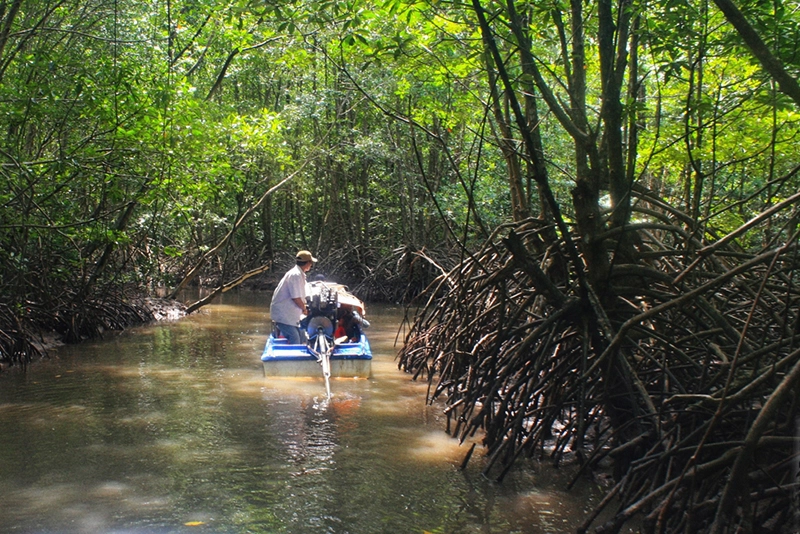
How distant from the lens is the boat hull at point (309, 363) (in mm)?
8055

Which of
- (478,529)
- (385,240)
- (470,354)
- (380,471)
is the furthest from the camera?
(385,240)

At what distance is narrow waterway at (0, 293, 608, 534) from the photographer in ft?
14.1

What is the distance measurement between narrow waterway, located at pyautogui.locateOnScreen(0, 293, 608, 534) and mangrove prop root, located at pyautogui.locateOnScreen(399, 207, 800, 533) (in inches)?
14.7

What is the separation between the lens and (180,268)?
2061 cm

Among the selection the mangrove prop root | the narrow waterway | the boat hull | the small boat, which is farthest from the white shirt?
the mangrove prop root

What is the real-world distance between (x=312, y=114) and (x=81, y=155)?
389 inches

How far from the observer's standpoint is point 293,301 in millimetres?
8602

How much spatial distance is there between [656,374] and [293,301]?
15.8 feet

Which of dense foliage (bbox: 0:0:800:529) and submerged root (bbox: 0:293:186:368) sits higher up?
dense foliage (bbox: 0:0:800:529)

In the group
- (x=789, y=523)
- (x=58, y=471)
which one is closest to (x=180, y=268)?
(x=58, y=471)

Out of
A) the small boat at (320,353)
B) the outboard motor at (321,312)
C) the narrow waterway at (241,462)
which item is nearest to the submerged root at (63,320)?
the narrow waterway at (241,462)

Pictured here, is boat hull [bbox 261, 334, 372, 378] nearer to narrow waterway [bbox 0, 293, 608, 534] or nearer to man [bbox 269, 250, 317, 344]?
narrow waterway [bbox 0, 293, 608, 534]

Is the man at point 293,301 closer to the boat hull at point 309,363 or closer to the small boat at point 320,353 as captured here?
the small boat at point 320,353

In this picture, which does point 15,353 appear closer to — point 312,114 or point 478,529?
point 478,529
